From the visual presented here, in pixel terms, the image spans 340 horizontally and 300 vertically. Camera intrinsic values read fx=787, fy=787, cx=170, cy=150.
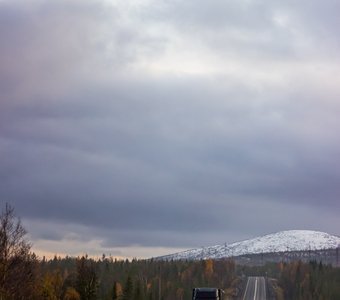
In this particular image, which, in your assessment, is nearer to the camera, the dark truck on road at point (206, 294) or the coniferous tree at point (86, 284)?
the dark truck on road at point (206, 294)

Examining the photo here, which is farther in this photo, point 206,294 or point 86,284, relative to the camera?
point 86,284

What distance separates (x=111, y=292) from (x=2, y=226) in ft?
220

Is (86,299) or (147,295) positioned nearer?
(86,299)

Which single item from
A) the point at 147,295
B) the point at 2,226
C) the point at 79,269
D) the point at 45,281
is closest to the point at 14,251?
the point at 2,226

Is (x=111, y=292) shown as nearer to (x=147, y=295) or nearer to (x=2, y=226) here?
(x=147, y=295)

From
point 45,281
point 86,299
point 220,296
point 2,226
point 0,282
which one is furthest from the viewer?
point 45,281

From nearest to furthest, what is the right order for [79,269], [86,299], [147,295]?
1. [86,299]
2. [79,269]
3. [147,295]

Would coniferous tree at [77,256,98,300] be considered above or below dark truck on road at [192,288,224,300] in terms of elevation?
above

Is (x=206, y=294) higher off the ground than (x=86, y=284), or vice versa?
(x=86, y=284)

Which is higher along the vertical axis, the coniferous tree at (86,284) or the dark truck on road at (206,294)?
the coniferous tree at (86,284)

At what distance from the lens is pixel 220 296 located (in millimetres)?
89438

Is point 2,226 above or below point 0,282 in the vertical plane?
above

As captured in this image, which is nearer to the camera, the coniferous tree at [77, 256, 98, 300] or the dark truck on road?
the dark truck on road

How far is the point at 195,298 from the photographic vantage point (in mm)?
86875
